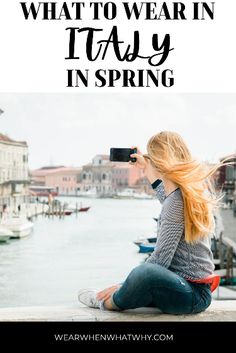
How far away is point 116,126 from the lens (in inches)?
179

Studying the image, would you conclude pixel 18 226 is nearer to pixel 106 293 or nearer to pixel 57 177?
pixel 57 177

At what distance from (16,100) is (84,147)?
1038 millimetres

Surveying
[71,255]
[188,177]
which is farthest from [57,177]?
[188,177]

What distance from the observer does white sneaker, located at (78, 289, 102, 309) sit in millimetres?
1588

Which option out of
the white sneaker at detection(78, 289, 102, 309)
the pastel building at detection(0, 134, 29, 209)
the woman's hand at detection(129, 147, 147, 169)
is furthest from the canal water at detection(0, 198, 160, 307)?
the woman's hand at detection(129, 147, 147, 169)

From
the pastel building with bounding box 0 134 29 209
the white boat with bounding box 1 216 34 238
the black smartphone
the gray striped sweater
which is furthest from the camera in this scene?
the white boat with bounding box 1 216 34 238

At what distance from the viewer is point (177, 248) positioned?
1.47m

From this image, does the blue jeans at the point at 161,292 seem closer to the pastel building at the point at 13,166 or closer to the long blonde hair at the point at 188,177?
the long blonde hair at the point at 188,177

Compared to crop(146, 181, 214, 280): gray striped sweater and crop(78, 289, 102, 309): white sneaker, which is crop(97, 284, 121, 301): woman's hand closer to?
crop(78, 289, 102, 309): white sneaker

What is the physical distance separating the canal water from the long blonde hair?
16.6 feet

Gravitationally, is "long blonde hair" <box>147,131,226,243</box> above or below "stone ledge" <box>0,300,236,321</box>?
above

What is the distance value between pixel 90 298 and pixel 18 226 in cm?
861

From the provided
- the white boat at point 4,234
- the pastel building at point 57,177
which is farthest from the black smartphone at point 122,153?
the white boat at point 4,234
